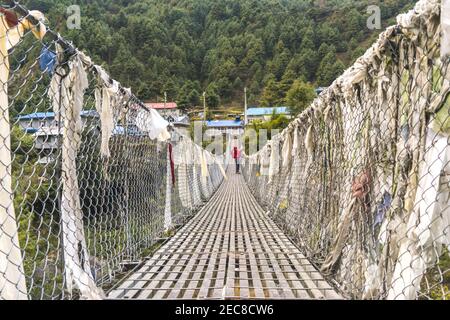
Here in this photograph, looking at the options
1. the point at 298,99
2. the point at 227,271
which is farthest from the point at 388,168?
the point at 298,99

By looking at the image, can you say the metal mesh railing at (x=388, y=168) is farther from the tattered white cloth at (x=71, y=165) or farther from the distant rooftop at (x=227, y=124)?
the distant rooftop at (x=227, y=124)

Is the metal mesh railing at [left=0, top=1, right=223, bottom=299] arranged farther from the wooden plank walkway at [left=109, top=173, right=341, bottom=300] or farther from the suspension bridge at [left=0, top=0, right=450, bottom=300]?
the wooden plank walkway at [left=109, top=173, right=341, bottom=300]

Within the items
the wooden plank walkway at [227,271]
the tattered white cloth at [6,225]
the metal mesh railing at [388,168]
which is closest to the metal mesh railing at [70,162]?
the tattered white cloth at [6,225]

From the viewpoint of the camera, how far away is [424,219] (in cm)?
119

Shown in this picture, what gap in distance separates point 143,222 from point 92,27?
4441cm

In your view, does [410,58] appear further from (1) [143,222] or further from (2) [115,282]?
(1) [143,222]

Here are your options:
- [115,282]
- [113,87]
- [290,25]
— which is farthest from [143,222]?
[290,25]

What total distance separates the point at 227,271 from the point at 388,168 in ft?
3.34

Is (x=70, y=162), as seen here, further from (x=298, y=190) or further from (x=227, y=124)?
(x=227, y=124)

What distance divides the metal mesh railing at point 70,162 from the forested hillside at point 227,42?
4317cm

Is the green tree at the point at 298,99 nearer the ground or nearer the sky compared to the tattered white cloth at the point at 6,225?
nearer the sky

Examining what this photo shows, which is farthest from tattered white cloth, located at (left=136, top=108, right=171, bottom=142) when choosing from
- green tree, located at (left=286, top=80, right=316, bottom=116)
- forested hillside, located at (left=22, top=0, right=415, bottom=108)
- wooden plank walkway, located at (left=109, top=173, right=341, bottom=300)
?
forested hillside, located at (left=22, top=0, right=415, bottom=108)

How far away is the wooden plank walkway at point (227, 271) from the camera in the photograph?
1759mm
